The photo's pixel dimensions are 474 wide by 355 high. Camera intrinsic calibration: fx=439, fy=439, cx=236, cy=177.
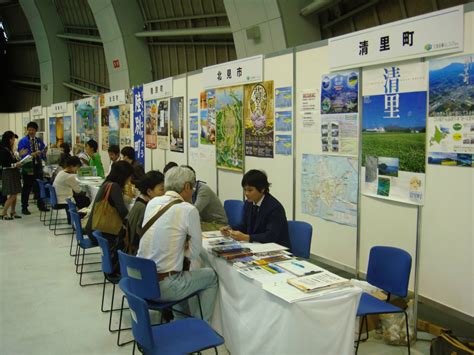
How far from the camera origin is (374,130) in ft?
12.0

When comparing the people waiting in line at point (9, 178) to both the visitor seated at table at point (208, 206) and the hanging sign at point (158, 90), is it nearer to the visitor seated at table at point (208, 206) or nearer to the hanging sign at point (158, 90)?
the hanging sign at point (158, 90)

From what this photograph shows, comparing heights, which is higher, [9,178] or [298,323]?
[9,178]

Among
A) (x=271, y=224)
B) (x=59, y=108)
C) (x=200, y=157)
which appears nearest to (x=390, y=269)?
(x=271, y=224)

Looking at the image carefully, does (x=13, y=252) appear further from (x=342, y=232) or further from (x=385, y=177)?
(x=385, y=177)

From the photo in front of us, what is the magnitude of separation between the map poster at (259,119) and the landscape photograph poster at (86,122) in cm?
649

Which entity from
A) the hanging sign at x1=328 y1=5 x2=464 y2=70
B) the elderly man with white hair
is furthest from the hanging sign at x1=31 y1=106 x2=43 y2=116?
the elderly man with white hair

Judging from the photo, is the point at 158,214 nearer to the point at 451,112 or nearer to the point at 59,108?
the point at 451,112

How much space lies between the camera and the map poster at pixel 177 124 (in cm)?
707

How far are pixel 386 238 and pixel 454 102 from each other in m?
1.21

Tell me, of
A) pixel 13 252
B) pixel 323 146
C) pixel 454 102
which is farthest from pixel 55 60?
pixel 454 102

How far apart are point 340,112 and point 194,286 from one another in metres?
2.03

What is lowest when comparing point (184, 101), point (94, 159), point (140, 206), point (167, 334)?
point (167, 334)

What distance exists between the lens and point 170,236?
3.03 m

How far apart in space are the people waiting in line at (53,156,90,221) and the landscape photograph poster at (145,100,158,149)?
1.53 metres
